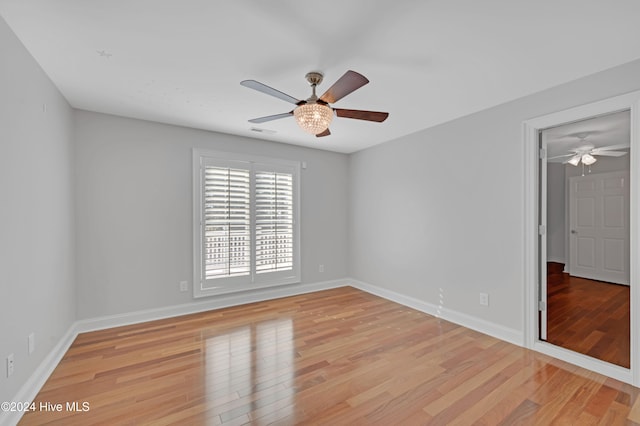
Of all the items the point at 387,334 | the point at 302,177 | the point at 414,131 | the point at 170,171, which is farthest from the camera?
the point at 302,177

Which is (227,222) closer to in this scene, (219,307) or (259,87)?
(219,307)

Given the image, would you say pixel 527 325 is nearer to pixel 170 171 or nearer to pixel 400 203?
pixel 400 203

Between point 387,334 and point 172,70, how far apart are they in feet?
10.7

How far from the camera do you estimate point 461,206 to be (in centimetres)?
332

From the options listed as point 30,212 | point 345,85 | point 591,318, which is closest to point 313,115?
point 345,85

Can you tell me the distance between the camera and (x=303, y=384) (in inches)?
83.4

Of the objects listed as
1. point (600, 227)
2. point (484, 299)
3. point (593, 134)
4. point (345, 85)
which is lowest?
point (484, 299)

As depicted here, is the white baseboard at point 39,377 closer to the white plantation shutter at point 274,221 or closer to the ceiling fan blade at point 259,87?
the white plantation shutter at point 274,221

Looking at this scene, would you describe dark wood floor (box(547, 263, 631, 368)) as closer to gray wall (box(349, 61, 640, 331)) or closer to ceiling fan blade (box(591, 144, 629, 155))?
gray wall (box(349, 61, 640, 331))

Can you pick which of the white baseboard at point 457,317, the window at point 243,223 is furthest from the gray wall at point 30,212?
the white baseboard at point 457,317

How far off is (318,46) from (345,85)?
1.24 feet

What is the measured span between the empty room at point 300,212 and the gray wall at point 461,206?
2cm

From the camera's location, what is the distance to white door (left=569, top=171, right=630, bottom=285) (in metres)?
4.88

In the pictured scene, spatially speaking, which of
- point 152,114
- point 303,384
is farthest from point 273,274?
point 152,114
